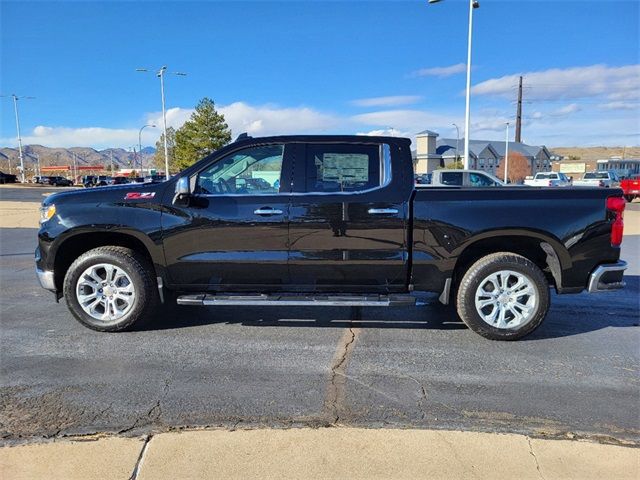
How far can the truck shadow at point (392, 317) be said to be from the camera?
16.8 ft

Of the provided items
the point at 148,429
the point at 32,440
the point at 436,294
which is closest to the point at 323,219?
the point at 436,294

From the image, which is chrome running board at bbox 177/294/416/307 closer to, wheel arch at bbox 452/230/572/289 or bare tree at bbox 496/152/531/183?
wheel arch at bbox 452/230/572/289

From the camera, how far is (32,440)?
291cm

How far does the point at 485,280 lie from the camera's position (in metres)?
4.62

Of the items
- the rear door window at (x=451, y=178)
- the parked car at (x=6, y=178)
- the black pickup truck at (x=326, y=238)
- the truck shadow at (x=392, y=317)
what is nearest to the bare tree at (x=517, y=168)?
the rear door window at (x=451, y=178)

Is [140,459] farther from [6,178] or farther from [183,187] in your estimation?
[6,178]

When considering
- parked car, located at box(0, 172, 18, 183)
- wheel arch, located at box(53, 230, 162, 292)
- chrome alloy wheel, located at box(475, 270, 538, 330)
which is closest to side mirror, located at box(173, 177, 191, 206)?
wheel arch, located at box(53, 230, 162, 292)

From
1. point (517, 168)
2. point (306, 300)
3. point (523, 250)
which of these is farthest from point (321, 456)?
point (517, 168)

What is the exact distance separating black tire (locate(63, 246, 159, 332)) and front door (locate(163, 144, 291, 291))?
10.4 inches

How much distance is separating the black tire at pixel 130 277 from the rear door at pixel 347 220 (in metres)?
1.43

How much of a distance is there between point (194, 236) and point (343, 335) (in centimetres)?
173

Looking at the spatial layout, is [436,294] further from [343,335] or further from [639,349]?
[639,349]

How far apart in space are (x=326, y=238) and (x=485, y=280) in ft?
5.07

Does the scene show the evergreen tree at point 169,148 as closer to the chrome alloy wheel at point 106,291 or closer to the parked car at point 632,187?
the parked car at point 632,187
